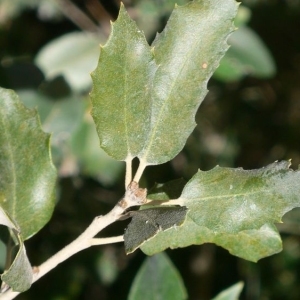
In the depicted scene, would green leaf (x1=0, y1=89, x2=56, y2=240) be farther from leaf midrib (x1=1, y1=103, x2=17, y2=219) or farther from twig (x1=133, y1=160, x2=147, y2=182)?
twig (x1=133, y1=160, x2=147, y2=182)

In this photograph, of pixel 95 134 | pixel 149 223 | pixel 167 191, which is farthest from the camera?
pixel 95 134

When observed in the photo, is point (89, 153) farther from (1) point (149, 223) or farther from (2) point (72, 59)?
(1) point (149, 223)

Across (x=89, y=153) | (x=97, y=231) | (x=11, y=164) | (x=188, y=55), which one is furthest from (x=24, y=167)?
(x=89, y=153)

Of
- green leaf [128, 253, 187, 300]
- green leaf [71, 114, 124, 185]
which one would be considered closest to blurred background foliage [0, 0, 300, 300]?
green leaf [71, 114, 124, 185]

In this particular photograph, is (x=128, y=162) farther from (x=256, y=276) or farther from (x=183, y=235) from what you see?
(x=256, y=276)

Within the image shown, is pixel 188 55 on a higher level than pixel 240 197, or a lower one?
higher

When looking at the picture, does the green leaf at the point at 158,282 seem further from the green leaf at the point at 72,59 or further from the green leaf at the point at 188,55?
the green leaf at the point at 72,59

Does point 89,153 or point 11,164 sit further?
point 89,153
